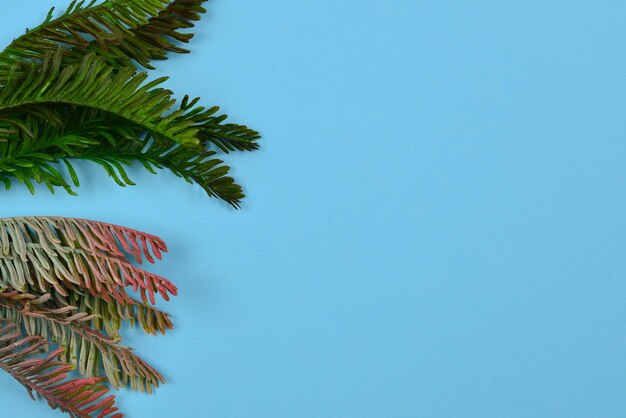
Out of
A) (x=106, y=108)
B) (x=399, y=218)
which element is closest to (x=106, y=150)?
(x=106, y=108)

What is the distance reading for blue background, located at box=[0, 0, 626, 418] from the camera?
171cm

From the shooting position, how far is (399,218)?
173cm

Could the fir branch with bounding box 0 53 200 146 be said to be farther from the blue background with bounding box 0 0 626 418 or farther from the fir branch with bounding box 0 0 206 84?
the blue background with bounding box 0 0 626 418

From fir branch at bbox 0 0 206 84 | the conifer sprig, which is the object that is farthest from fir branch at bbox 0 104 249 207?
fir branch at bbox 0 0 206 84

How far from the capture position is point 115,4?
1674 mm

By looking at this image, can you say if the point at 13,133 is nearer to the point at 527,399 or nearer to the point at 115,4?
the point at 115,4

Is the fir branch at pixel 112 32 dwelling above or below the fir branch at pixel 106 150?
above

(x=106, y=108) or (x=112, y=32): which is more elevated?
(x=112, y=32)

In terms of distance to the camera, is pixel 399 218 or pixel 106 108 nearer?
pixel 106 108

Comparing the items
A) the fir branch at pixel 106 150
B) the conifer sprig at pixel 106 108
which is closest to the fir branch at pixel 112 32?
the conifer sprig at pixel 106 108

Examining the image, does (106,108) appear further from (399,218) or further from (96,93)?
(399,218)

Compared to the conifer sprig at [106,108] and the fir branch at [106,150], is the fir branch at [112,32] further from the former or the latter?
the fir branch at [106,150]

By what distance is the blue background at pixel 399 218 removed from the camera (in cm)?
171

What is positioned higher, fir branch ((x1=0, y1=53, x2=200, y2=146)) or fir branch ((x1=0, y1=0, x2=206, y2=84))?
fir branch ((x1=0, y1=0, x2=206, y2=84))
